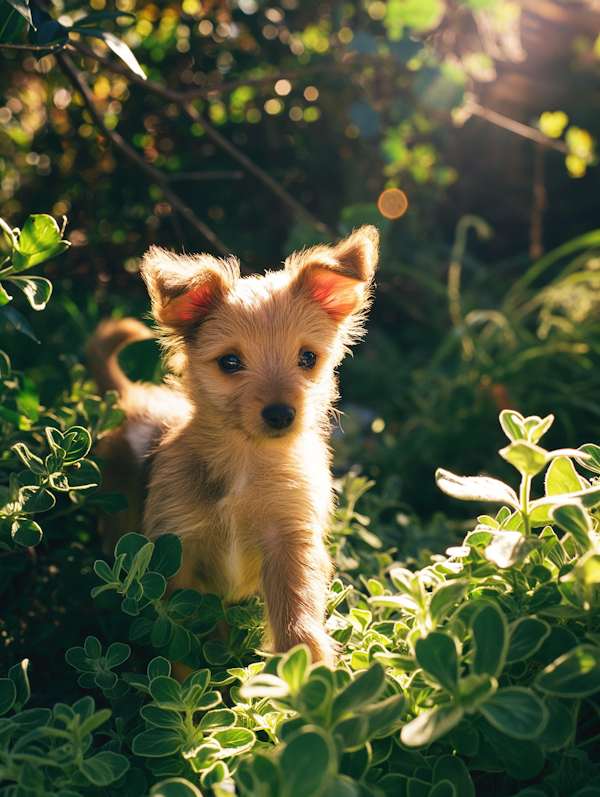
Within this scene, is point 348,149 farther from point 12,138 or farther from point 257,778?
point 257,778

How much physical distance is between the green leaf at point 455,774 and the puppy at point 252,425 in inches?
22.3

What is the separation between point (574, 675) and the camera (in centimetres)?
96

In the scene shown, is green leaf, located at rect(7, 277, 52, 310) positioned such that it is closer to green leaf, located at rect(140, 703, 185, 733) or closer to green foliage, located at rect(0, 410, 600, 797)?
green foliage, located at rect(0, 410, 600, 797)

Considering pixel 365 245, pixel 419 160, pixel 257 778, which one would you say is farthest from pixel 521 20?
pixel 257 778

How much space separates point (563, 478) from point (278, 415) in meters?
0.78

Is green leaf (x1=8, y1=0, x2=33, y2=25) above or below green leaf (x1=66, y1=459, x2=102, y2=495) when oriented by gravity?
above

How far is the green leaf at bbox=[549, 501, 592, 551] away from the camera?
3.53ft

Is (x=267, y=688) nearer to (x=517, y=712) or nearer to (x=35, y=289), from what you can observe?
(x=517, y=712)

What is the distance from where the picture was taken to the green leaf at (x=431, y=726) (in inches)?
36.1

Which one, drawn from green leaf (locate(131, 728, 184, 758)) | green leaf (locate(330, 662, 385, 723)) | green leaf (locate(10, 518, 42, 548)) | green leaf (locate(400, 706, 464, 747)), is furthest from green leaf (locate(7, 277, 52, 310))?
green leaf (locate(400, 706, 464, 747))

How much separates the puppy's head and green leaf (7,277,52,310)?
1.16ft

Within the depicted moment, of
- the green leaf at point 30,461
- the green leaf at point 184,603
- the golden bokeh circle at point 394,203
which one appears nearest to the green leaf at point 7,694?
the green leaf at point 184,603

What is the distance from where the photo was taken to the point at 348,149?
430 centimetres

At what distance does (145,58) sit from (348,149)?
148 centimetres
